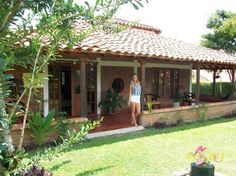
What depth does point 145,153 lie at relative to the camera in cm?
806

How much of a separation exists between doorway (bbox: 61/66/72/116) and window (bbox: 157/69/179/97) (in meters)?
6.04

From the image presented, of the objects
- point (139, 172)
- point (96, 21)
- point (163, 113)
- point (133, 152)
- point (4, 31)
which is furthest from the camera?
point (163, 113)

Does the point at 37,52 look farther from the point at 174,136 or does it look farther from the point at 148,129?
the point at 148,129

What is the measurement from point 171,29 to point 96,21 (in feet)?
203

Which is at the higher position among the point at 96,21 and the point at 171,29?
the point at 171,29

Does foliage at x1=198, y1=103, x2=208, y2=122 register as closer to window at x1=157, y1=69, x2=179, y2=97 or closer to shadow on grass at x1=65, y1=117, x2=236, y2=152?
shadow on grass at x1=65, y1=117, x2=236, y2=152

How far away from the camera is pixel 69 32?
2.59 meters

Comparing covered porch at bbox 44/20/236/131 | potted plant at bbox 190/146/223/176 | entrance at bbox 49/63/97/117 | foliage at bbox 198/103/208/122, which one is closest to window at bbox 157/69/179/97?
covered porch at bbox 44/20/236/131

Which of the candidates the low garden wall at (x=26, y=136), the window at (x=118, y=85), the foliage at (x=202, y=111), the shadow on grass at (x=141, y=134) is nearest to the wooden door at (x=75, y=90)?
the window at (x=118, y=85)

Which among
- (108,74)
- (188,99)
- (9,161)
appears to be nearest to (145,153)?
(9,161)

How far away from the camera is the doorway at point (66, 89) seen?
43.0 ft

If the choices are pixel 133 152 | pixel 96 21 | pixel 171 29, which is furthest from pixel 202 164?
pixel 171 29

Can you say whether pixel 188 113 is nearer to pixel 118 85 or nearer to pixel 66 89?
pixel 118 85

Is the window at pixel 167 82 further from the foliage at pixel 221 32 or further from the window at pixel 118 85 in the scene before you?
the foliage at pixel 221 32
